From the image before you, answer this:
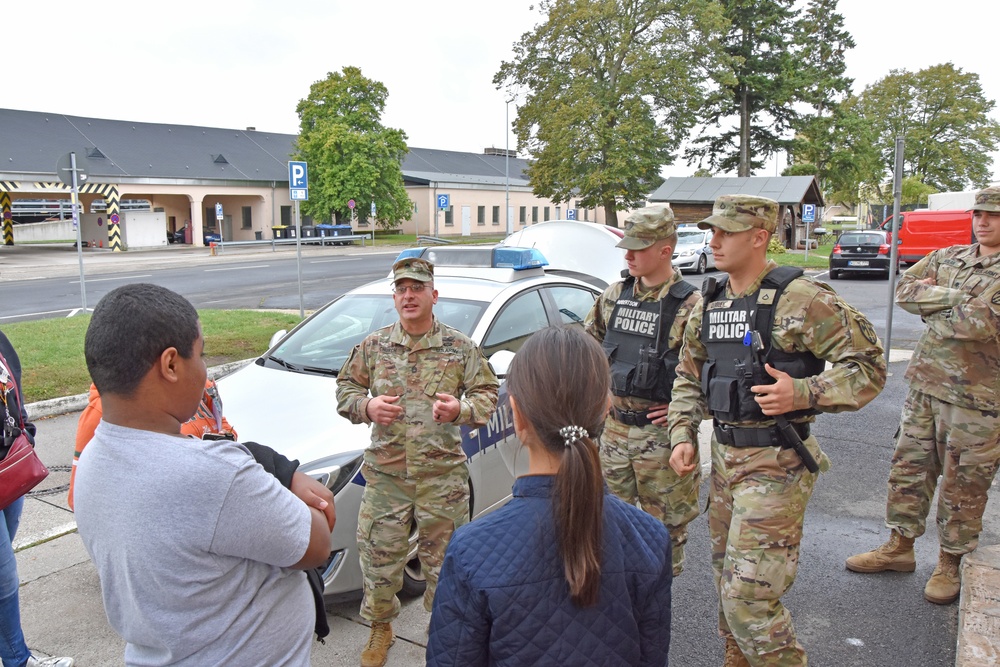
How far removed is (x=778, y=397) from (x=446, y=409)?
4.30ft

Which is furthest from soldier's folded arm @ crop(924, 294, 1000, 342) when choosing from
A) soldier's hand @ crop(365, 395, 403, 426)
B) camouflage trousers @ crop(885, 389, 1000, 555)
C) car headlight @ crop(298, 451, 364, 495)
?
car headlight @ crop(298, 451, 364, 495)

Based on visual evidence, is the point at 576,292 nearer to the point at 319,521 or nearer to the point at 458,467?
the point at 458,467

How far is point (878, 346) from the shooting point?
2908 mm

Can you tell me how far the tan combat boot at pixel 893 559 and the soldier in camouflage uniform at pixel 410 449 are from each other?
7.90 ft

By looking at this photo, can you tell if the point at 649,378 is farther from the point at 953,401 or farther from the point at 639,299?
the point at 953,401

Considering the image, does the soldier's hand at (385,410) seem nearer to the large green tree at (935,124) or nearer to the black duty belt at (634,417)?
the black duty belt at (634,417)

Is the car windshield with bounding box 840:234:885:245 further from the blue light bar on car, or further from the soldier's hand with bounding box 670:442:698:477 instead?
the soldier's hand with bounding box 670:442:698:477

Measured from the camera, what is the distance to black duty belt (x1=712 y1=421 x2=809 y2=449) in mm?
2902

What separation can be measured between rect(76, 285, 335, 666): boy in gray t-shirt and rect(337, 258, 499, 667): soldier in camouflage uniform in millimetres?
1661

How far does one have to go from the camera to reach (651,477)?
361 centimetres

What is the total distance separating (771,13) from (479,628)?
49.5 metres

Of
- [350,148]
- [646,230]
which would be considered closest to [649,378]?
[646,230]

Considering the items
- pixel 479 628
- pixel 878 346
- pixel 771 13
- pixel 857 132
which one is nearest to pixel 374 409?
pixel 479 628

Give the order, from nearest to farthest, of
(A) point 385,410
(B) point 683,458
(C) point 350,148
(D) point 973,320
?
(B) point 683,458, (A) point 385,410, (D) point 973,320, (C) point 350,148
